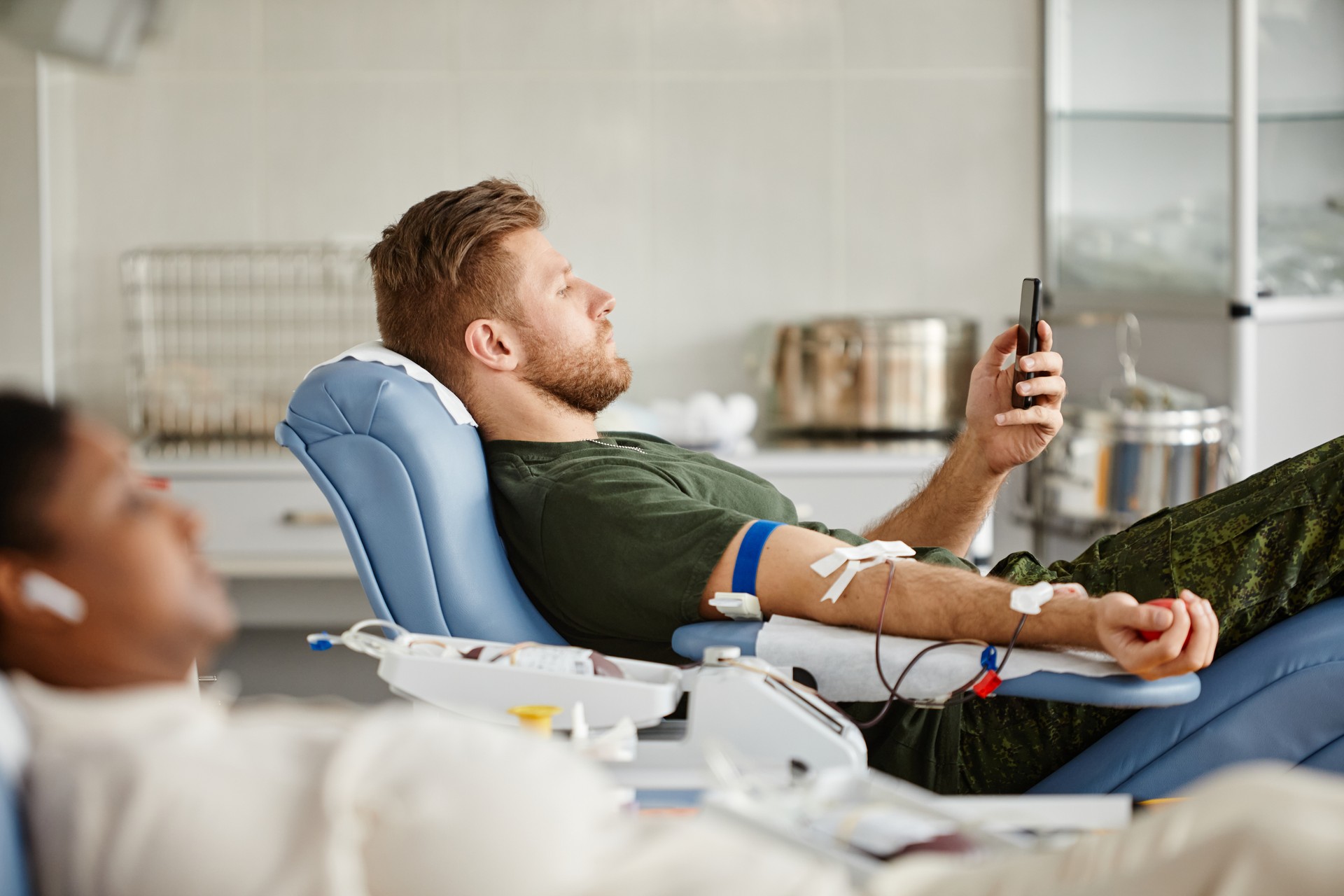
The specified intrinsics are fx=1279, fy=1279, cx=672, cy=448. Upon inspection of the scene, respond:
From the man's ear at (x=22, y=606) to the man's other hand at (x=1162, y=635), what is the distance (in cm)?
90

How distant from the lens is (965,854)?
0.77 meters

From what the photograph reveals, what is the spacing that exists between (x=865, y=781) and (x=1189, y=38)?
237 cm

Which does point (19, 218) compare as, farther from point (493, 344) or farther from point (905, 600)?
point (905, 600)

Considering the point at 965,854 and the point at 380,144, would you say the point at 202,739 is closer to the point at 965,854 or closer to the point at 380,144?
the point at 965,854

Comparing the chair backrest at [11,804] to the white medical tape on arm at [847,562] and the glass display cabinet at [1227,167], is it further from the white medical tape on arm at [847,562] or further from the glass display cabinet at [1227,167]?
the glass display cabinet at [1227,167]

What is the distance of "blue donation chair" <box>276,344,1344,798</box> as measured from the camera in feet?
4.33

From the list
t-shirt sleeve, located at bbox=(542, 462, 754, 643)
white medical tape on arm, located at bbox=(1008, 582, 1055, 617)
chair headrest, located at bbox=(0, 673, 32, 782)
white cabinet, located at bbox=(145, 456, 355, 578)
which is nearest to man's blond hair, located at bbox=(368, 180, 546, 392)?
t-shirt sleeve, located at bbox=(542, 462, 754, 643)

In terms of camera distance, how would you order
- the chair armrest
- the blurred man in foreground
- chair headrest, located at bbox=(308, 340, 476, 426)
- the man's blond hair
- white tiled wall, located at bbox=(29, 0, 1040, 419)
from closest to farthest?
the blurred man in foreground → the chair armrest → chair headrest, located at bbox=(308, 340, 476, 426) → the man's blond hair → white tiled wall, located at bbox=(29, 0, 1040, 419)

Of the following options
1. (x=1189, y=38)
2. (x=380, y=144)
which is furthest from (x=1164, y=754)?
(x=380, y=144)

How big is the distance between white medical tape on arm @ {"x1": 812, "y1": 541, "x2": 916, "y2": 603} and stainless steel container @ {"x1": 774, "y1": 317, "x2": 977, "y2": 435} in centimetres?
160

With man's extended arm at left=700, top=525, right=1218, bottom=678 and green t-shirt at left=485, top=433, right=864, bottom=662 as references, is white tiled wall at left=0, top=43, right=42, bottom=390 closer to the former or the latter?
green t-shirt at left=485, top=433, right=864, bottom=662

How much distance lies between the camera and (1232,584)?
142cm

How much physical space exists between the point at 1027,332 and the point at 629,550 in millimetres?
659

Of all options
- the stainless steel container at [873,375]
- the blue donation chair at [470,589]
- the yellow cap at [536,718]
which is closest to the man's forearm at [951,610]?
the blue donation chair at [470,589]
